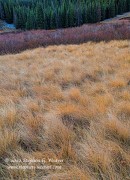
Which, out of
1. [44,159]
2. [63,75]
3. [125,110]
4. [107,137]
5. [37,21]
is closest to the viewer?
[44,159]

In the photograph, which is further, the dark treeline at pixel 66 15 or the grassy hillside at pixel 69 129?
the dark treeline at pixel 66 15

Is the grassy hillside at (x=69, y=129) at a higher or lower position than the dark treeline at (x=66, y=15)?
higher

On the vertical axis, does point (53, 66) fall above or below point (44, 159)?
below

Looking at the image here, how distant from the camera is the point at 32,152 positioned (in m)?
2.65

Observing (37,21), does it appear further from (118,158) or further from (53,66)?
(118,158)

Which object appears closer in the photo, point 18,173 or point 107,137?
point 18,173

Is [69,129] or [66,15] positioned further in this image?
[66,15]

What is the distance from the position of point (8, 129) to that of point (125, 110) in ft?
5.68

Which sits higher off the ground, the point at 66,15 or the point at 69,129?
the point at 69,129

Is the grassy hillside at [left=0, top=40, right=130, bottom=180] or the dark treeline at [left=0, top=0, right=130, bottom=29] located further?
the dark treeline at [left=0, top=0, right=130, bottom=29]

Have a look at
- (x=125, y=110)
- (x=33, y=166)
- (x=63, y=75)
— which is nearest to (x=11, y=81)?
(x=63, y=75)

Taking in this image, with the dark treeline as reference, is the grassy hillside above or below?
above

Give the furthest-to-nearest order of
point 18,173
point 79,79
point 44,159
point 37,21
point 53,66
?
point 37,21, point 53,66, point 79,79, point 44,159, point 18,173

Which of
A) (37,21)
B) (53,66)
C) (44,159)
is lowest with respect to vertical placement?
(37,21)
